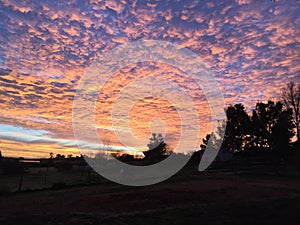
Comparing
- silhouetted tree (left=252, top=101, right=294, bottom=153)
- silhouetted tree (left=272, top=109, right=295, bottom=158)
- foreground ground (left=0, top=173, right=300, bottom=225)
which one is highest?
silhouetted tree (left=252, top=101, right=294, bottom=153)

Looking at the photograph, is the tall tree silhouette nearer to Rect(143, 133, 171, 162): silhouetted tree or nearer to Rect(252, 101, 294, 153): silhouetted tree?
Rect(252, 101, 294, 153): silhouetted tree

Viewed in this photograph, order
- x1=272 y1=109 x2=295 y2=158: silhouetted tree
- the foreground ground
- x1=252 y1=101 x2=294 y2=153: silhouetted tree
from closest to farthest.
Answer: the foreground ground
x1=272 y1=109 x2=295 y2=158: silhouetted tree
x1=252 y1=101 x2=294 y2=153: silhouetted tree

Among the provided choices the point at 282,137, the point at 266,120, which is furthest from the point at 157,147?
the point at 282,137

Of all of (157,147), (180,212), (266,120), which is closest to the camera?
(180,212)

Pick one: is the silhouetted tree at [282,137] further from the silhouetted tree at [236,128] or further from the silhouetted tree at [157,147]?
the silhouetted tree at [157,147]

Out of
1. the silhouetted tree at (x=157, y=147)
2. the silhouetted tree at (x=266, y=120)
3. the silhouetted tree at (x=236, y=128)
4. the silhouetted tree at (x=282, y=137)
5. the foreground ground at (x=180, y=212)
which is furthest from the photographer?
the silhouetted tree at (x=157, y=147)

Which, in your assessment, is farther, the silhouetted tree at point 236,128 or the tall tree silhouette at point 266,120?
the silhouetted tree at point 236,128

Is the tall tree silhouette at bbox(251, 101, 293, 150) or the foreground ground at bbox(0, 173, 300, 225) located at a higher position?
the tall tree silhouette at bbox(251, 101, 293, 150)

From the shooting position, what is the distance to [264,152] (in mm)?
48844

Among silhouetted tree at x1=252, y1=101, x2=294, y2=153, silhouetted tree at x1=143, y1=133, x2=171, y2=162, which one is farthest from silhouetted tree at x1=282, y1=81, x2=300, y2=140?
silhouetted tree at x1=143, y1=133, x2=171, y2=162

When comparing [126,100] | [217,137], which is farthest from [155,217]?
[217,137]

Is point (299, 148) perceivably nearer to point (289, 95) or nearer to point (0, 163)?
point (289, 95)

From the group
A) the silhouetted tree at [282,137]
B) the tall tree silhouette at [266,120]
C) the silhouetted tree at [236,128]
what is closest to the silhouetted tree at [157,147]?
the silhouetted tree at [236,128]

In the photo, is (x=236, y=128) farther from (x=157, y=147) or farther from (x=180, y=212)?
(x=180, y=212)
